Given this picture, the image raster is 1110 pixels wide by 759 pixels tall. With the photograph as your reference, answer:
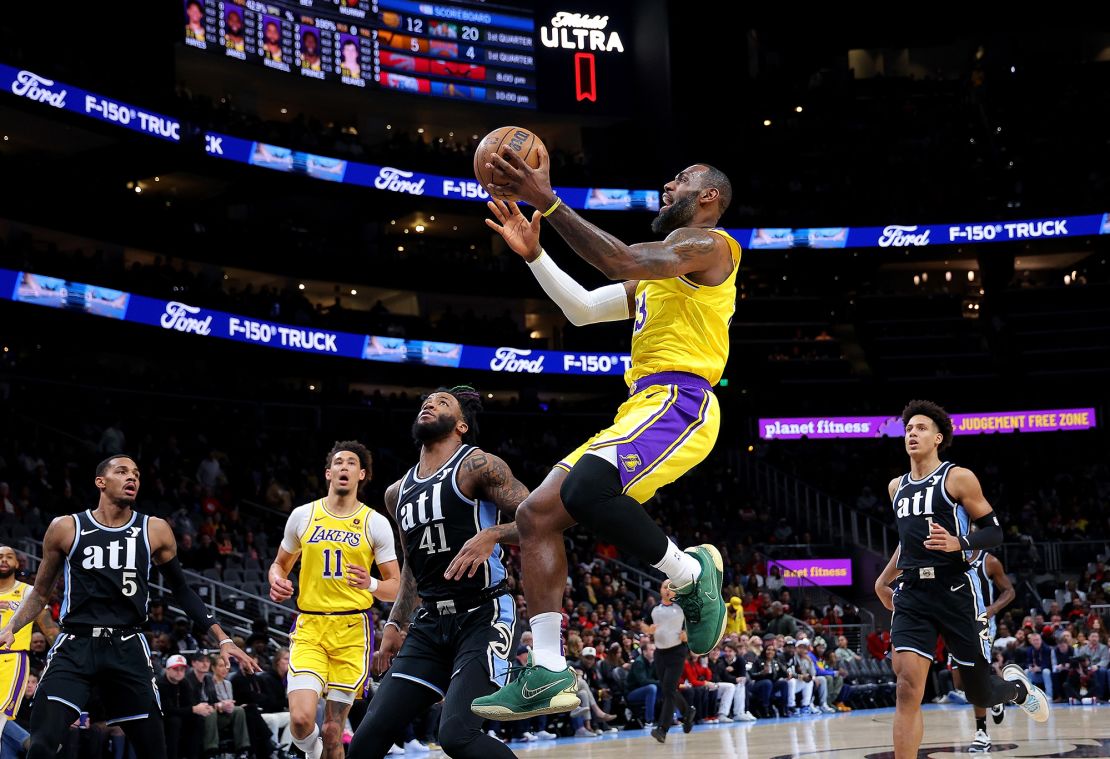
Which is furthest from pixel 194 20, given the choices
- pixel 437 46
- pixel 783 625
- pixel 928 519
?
pixel 928 519

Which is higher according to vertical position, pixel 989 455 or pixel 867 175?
pixel 867 175

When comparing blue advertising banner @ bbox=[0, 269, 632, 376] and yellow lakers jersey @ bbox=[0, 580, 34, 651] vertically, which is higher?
blue advertising banner @ bbox=[0, 269, 632, 376]

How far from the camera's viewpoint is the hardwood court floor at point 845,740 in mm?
11750

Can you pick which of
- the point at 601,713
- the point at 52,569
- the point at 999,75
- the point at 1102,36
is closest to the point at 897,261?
the point at 999,75

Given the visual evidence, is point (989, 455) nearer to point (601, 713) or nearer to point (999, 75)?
point (999, 75)

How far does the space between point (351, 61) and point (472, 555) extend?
30.9 metres

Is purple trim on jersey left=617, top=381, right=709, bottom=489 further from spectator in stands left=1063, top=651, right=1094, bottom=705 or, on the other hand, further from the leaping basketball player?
spectator in stands left=1063, top=651, right=1094, bottom=705

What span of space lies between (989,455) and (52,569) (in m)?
33.5

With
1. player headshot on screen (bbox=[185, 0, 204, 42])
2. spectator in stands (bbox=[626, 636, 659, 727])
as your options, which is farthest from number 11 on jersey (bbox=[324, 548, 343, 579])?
player headshot on screen (bbox=[185, 0, 204, 42])

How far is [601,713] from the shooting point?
17500 mm

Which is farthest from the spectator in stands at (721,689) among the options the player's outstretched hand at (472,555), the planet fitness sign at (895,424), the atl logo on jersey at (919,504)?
the planet fitness sign at (895,424)

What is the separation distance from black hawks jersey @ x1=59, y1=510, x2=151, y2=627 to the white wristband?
3838 mm

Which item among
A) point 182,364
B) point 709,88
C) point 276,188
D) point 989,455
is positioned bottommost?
point 989,455

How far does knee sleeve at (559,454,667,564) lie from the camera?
5.09 metres
